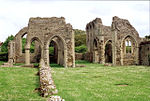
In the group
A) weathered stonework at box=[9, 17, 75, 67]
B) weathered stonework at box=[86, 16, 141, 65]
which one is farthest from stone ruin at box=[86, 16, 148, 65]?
weathered stonework at box=[9, 17, 75, 67]

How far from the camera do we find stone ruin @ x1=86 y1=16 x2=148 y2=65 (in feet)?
80.7

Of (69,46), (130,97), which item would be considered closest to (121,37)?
(69,46)

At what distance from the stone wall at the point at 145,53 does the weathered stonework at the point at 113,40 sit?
61cm

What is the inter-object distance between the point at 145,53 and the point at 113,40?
4.69 m

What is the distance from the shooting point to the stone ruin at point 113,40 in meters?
24.6

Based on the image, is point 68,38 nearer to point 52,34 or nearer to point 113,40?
point 52,34

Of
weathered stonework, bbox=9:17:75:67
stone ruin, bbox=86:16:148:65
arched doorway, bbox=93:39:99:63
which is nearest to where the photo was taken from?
weathered stonework, bbox=9:17:75:67

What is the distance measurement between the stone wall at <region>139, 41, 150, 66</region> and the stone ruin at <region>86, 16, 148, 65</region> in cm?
50

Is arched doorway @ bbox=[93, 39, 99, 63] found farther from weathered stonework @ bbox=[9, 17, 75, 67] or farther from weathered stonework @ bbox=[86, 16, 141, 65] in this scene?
weathered stonework @ bbox=[9, 17, 75, 67]

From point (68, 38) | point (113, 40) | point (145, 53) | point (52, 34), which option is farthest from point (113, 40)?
point (52, 34)

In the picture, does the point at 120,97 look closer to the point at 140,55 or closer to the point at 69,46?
the point at 69,46

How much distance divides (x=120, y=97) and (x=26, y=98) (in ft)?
A: 10.6

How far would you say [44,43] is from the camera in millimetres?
23688

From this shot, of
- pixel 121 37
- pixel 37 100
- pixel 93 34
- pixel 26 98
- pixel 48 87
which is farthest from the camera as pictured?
pixel 93 34
